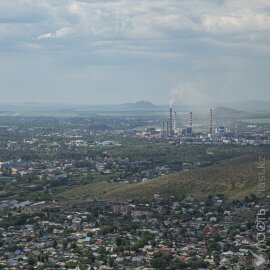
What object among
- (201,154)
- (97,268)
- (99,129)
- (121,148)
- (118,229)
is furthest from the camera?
(99,129)

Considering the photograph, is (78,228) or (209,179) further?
(209,179)

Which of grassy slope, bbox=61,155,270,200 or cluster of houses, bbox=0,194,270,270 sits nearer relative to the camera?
cluster of houses, bbox=0,194,270,270

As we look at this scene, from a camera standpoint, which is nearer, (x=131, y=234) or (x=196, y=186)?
(x=131, y=234)

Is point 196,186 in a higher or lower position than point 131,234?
higher

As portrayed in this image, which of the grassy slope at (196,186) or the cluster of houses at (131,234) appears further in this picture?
the grassy slope at (196,186)

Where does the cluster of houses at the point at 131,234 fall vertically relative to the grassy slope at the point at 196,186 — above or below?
below

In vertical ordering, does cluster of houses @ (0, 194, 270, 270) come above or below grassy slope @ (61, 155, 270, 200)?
below

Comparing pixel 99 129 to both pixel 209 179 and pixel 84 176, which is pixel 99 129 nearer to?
pixel 84 176

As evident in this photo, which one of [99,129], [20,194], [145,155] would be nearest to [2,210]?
[20,194]
